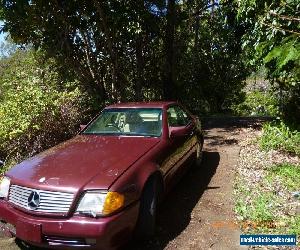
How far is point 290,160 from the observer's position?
7.85 meters

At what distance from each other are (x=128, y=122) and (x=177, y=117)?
102cm

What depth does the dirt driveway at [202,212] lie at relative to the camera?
4691 mm

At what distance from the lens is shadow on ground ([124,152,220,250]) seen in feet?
15.6

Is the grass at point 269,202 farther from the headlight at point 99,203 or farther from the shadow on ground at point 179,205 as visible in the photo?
the headlight at point 99,203

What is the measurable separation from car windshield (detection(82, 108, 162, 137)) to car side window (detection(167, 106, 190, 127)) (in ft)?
0.89

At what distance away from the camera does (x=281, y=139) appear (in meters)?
8.76

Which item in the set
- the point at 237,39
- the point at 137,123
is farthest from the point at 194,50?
the point at 137,123

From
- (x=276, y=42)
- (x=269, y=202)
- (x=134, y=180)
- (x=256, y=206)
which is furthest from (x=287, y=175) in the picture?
(x=134, y=180)

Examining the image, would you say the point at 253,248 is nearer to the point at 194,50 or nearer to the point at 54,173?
the point at 54,173

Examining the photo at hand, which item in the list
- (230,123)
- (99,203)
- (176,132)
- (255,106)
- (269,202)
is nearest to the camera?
(99,203)

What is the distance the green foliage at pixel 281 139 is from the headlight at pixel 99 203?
5.28m

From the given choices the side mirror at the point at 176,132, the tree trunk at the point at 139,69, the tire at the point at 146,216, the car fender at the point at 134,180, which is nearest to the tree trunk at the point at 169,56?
the tree trunk at the point at 139,69

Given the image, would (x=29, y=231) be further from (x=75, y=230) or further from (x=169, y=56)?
(x=169, y=56)

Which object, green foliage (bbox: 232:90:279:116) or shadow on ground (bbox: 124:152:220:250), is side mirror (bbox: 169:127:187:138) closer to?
shadow on ground (bbox: 124:152:220:250)
